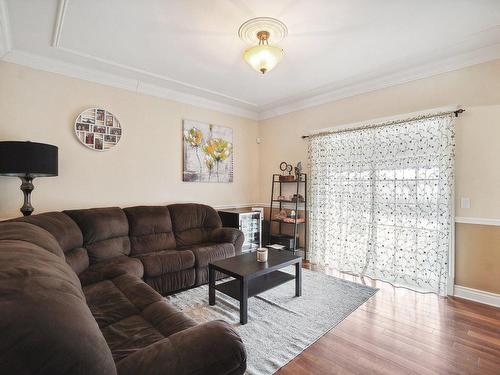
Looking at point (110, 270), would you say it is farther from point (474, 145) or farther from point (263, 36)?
point (474, 145)

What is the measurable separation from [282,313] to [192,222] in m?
1.82

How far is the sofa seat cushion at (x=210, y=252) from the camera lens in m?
3.04

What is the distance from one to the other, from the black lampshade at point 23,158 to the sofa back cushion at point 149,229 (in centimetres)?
105

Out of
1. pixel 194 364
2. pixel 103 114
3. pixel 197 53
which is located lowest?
pixel 194 364

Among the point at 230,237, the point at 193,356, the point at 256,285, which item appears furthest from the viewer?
the point at 230,237

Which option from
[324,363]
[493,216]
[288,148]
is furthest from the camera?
[288,148]

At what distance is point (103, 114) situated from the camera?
10.8ft

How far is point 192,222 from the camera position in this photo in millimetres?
3697

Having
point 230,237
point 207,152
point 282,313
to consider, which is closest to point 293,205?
point 230,237

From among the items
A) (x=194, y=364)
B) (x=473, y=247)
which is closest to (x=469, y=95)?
(x=473, y=247)

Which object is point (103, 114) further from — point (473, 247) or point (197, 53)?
point (473, 247)

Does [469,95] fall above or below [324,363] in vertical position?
above

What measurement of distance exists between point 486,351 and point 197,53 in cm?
368

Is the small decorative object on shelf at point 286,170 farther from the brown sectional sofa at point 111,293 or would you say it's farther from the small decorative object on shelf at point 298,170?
the brown sectional sofa at point 111,293
